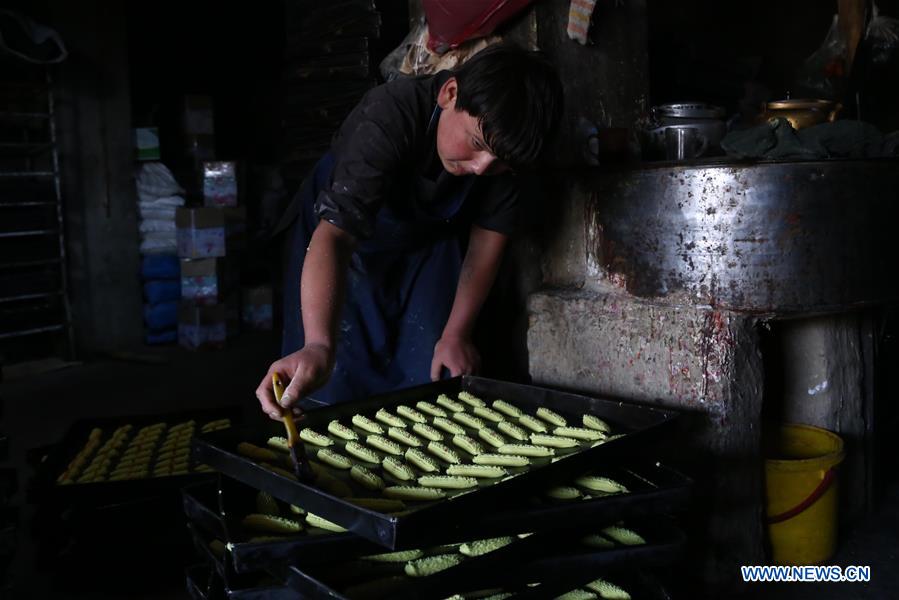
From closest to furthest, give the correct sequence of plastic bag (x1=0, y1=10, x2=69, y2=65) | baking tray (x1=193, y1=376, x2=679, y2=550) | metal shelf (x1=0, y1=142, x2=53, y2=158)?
baking tray (x1=193, y1=376, x2=679, y2=550)
plastic bag (x1=0, y1=10, x2=69, y2=65)
metal shelf (x1=0, y1=142, x2=53, y2=158)

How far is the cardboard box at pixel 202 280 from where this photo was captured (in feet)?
22.2

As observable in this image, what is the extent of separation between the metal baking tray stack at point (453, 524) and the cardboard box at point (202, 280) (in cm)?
495

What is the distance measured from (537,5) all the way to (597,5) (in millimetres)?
278

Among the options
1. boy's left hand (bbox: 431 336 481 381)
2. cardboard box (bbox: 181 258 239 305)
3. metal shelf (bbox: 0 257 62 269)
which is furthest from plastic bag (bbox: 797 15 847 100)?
metal shelf (bbox: 0 257 62 269)

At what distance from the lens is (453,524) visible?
1568 mm

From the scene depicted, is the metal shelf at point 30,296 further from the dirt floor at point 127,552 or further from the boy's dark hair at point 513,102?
the boy's dark hair at point 513,102

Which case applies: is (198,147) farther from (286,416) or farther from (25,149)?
(286,416)

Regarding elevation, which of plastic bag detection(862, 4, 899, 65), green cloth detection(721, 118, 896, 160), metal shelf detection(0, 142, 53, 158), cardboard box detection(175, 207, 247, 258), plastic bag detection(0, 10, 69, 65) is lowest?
cardboard box detection(175, 207, 247, 258)

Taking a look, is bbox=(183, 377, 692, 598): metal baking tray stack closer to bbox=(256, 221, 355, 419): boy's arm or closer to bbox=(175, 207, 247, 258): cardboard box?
bbox=(256, 221, 355, 419): boy's arm

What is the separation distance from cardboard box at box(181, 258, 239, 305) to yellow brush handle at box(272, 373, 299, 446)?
5129mm

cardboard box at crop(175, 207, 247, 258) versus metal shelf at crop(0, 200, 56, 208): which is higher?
metal shelf at crop(0, 200, 56, 208)

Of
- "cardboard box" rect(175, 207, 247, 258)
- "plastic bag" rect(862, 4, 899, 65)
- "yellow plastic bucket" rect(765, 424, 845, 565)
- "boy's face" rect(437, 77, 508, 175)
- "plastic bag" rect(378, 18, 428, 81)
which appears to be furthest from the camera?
"cardboard box" rect(175, 207, 247, 258)

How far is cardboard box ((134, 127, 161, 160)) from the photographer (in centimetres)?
674

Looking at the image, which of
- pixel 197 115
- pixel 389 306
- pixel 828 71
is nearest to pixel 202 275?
pixel 197 115
